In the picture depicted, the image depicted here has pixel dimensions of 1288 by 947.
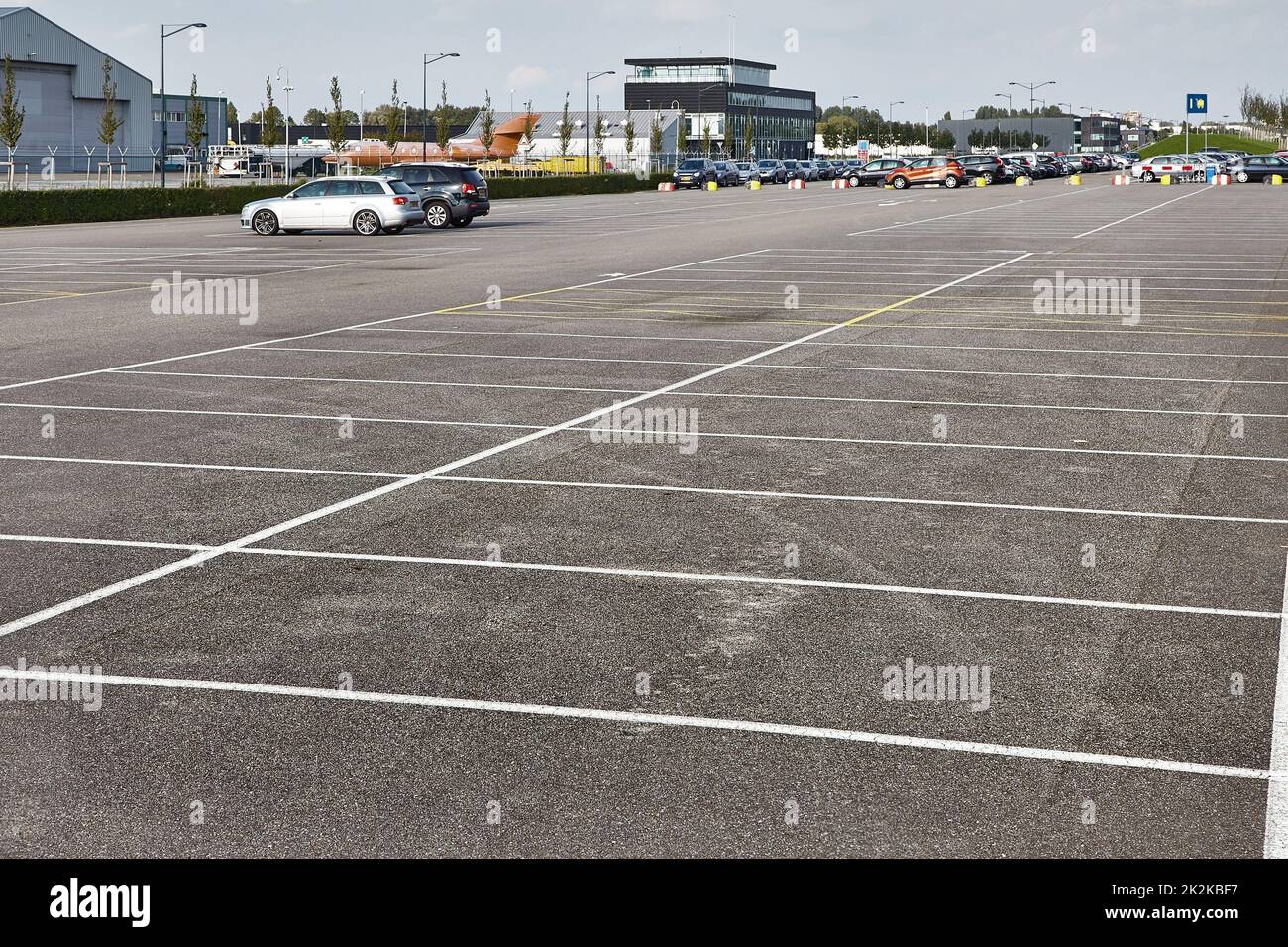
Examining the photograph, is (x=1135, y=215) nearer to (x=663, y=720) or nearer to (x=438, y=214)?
(x=438, y=214)

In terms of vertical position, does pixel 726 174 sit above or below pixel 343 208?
above

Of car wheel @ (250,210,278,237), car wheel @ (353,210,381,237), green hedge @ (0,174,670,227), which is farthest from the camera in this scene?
green hedge @ (0,174,670,227)

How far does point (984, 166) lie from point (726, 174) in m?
15.4

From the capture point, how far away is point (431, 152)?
12281 centimetres

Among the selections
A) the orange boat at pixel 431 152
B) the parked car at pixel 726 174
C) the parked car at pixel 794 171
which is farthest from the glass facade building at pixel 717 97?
the parked car at pixel 726 174

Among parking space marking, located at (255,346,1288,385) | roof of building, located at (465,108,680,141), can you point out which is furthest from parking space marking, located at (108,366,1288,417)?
roof of building, located at (465,108,680,141)

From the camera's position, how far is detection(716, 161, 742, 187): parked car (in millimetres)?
91500

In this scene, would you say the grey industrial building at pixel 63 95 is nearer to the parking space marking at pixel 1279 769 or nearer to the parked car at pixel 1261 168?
the parked car at pixel 1261 168

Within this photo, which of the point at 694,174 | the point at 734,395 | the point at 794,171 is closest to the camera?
the point at 734,395

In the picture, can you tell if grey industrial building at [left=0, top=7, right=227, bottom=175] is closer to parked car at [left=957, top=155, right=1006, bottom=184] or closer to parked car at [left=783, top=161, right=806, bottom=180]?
parked car at [left=783, top=161, right=806, bottom=180]

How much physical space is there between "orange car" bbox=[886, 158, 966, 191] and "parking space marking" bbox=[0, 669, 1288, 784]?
7621cm

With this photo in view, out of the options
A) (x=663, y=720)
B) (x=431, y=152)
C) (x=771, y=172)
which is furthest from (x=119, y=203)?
(x=431, y=152)

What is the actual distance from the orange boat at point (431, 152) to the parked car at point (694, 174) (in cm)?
1520

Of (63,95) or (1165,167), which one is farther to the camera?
(63,95)
